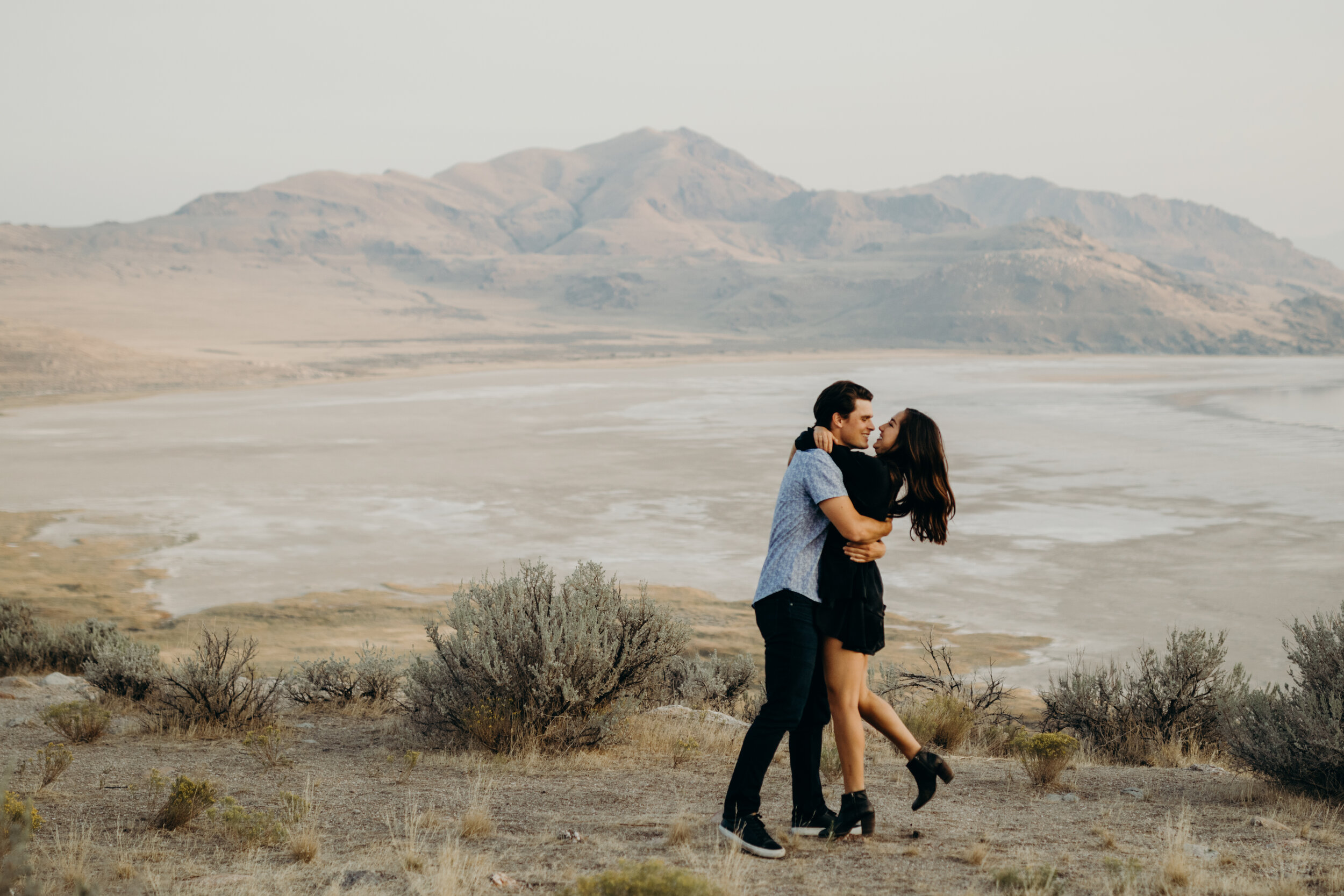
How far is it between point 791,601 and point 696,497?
1529 centimetres

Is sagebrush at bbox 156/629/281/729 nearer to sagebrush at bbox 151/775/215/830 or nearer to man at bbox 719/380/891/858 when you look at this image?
sagebrush at bbox 151/775/215/830

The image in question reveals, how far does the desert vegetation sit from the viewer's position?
11.8 feet

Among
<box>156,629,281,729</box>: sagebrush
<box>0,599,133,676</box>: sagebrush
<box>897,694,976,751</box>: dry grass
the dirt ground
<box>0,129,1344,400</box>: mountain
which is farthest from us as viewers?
<box>0,129,1344,400</box>: mountain

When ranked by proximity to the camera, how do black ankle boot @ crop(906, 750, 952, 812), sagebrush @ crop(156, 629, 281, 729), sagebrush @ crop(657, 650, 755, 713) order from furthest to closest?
1. sagebrush @ crop(657, 650, 755, 713)
2. sagebrush @ crop(156, 629, 281, 729)
3. black ankle boot @ crop(906, 750, 952, 812)

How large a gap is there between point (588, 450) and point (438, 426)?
676 centimetres

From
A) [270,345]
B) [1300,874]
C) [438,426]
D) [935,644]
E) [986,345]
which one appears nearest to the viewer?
[1300,874]

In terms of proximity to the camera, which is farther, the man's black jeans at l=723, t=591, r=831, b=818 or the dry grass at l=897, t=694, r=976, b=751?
the dry grass at l=897, t=694, r=976, b=751

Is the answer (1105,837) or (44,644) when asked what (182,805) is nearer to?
(1105,837)

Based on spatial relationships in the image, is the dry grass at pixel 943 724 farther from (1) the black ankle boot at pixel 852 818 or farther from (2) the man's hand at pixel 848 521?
(2) the man's hand at pixel 848 521

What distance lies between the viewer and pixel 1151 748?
6223mm

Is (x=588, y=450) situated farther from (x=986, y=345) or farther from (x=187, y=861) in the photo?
(x=986, y=345)

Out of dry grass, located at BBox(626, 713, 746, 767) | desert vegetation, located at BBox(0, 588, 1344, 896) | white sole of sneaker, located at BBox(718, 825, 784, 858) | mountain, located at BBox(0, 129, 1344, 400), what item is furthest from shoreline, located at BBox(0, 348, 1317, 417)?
white sole of sneaker, located at BBox(718, 825, 784, 858)

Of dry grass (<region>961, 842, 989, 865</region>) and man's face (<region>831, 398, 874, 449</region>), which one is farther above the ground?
man's face (<region>831, 398, 874, 449</region>)

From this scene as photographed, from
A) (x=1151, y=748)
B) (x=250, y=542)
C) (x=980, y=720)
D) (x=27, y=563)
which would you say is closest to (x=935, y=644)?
(x=980, y=720)
